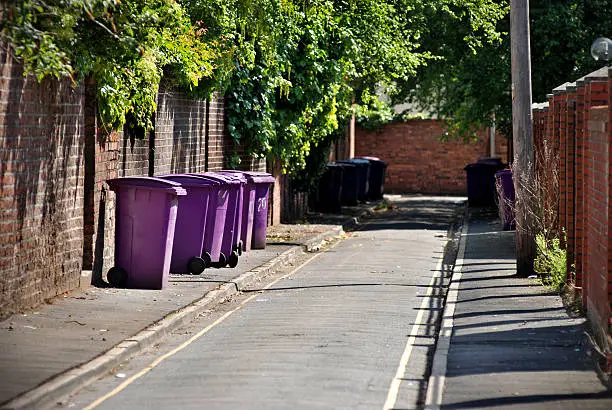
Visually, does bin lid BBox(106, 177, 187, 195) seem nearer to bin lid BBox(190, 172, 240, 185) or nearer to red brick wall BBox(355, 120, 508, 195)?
bin lid BBox(190, 172, 240, 185)

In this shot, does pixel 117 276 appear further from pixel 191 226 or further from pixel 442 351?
pixel 442 351

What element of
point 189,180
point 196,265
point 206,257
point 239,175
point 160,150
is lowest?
point 196,265

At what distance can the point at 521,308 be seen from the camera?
46.8 ft

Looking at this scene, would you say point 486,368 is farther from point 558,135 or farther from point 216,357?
point 558,135

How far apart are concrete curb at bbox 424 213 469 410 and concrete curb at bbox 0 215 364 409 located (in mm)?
2669

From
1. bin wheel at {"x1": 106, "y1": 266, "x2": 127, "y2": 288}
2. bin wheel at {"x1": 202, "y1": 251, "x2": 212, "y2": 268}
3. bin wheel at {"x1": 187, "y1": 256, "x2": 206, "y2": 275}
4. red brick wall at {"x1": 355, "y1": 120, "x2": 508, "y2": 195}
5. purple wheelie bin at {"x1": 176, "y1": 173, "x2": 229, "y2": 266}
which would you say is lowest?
bin wheel at {"x1": 106, "y1": 266, "x2": 127, "y2": 288}

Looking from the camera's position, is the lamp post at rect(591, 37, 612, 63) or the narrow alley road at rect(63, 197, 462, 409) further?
the lamp post at rect(591, 37, 612, 63)

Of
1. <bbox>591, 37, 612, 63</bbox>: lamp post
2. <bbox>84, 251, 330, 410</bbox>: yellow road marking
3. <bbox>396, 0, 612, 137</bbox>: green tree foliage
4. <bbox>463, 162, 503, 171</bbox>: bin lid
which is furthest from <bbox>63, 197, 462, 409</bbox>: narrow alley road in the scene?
<bbox>463, 162, 503, 171</bbox>: bin lid

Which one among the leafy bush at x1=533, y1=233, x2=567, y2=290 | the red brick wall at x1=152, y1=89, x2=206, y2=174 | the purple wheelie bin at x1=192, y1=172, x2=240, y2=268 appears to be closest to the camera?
the leafy bush at x1=533, y1=233, x2=567, y2=290

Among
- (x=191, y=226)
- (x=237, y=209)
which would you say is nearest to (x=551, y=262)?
(x=191, y=226)

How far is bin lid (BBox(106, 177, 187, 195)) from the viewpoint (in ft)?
50.2

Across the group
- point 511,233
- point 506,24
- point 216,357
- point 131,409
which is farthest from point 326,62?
point 131,409

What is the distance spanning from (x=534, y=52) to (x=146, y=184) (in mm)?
19136

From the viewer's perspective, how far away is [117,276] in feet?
50.5
